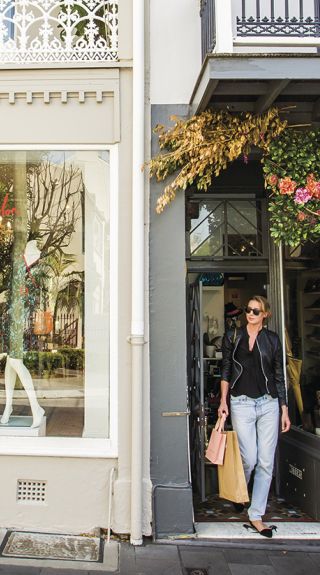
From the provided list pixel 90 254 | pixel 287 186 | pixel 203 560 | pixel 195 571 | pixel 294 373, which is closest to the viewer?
pixel 195 571

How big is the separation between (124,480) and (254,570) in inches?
49.5

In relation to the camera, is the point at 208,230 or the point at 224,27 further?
the point at 208,230

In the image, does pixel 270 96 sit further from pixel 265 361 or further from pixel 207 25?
pixel 265 361

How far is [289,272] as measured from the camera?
556 cm

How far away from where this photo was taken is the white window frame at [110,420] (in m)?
4.32

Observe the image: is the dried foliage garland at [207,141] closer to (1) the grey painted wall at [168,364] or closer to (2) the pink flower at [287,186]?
(1) the grey painted wall at [168,364]

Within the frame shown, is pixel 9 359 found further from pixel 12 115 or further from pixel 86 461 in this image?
pixel 12 115

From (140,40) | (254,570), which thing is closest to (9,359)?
(254,570)

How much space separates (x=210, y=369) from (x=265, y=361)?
5.65 feet

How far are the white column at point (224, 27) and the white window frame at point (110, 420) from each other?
1.28m

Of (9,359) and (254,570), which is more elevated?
(9,359)

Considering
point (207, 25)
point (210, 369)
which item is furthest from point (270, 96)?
point (210, 369)

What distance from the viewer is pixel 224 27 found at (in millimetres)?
3824

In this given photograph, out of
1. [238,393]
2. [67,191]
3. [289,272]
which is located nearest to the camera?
[238,393]
